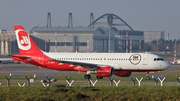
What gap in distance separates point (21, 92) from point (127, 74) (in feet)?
109

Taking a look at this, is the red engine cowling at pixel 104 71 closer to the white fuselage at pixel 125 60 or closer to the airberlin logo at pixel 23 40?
the white fuselage at pixel 125 60

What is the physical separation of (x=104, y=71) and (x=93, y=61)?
12.6 ft

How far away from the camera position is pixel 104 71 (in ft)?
199

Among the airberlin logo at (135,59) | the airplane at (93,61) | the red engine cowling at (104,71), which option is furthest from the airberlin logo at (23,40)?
the airberlin logo at (135,59)

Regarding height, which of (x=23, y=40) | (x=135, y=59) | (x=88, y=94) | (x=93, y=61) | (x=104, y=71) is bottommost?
(x=88, y=94)

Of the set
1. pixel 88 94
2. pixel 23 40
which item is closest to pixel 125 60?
pixel 23 40

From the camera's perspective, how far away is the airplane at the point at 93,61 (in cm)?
6238

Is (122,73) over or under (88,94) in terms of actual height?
over

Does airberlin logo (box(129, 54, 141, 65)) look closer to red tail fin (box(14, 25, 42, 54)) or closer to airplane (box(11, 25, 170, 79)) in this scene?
airplane (box(11, 25, 170, 79))

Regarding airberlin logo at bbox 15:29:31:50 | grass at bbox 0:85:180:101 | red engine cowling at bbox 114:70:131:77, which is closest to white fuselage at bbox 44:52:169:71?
red engine cowling at bbox 114:70:131:77

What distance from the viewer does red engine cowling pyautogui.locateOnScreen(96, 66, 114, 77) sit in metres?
60.1

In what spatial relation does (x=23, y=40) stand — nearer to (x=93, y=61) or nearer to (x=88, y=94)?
(x=93, y=61)

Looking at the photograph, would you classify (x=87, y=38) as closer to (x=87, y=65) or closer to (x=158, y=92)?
(x=87, y=65)

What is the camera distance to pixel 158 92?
3003 cm
